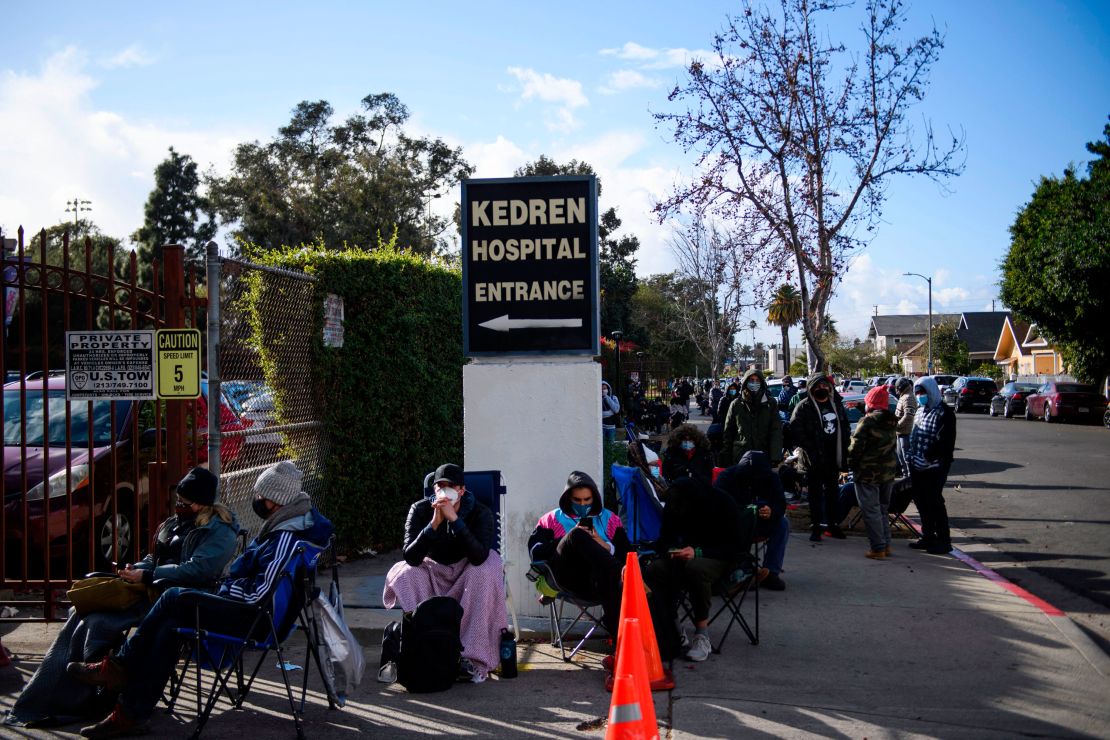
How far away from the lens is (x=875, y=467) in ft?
30.9

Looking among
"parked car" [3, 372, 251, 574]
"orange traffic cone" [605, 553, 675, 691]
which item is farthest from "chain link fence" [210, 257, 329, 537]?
"orange traffic cone" [605, 553, 675, 691]

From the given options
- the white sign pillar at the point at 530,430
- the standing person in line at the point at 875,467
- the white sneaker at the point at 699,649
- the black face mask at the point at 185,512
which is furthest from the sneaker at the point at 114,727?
the standing person in line at the point at 875,467

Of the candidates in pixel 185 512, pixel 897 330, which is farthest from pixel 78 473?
pixel 897 330

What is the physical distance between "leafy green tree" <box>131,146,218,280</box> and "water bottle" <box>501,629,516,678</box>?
46.9 metres

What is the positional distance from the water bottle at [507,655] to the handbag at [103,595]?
7.09 feet

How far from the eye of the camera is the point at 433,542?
5.94 m

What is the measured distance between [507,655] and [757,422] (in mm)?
5905

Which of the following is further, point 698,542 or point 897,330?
Result: point 897,330

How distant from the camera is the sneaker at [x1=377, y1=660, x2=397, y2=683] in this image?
5.86 m

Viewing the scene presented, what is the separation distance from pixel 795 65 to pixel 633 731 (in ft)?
39.6

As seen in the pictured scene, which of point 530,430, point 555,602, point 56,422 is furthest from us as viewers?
point 56,422

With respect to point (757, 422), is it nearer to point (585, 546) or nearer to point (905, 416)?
point (905, 416)

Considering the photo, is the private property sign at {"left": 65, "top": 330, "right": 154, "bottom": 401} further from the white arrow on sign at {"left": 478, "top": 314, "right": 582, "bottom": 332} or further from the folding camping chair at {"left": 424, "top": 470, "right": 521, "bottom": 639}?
the white arrow on sign at {"left": 478, "top": 314, "right": 582, "bottom": 332}

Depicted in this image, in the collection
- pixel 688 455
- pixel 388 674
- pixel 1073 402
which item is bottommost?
pixel 388 674
